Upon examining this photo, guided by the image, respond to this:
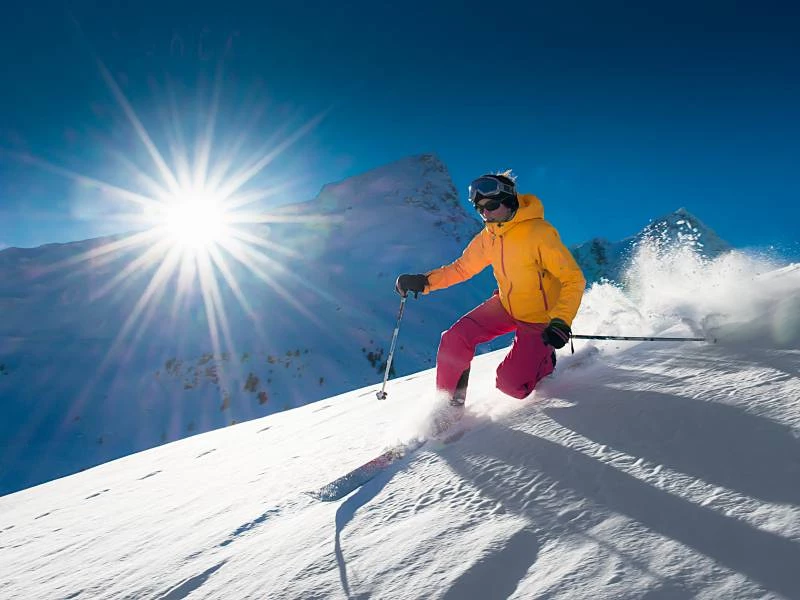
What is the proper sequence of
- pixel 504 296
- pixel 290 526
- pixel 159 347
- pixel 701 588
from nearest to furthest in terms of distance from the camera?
1. pixel 701 588
2. pixel 290 526
3. pixel 504 296
4. pixel 159 347

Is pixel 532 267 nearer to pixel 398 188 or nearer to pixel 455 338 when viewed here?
pixel 455 338

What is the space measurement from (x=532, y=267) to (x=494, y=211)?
19.3 inches

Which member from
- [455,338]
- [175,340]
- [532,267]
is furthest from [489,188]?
[175,340]

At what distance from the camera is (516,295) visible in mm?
3400

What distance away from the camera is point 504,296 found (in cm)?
349

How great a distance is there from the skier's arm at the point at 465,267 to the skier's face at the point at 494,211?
0.38 m

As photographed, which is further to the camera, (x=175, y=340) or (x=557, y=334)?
(x=175, y=340)

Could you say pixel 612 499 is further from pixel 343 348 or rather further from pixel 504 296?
pixel 343 348

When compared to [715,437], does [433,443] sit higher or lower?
higher

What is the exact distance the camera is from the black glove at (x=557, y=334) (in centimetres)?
282

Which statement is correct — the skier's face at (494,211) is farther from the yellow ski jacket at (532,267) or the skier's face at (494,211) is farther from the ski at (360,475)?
the ski at (360,475)

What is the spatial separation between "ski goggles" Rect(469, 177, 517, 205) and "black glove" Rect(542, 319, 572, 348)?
101cm

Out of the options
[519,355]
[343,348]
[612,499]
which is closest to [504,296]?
[519,355]

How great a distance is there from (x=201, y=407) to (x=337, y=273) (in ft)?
67.9
